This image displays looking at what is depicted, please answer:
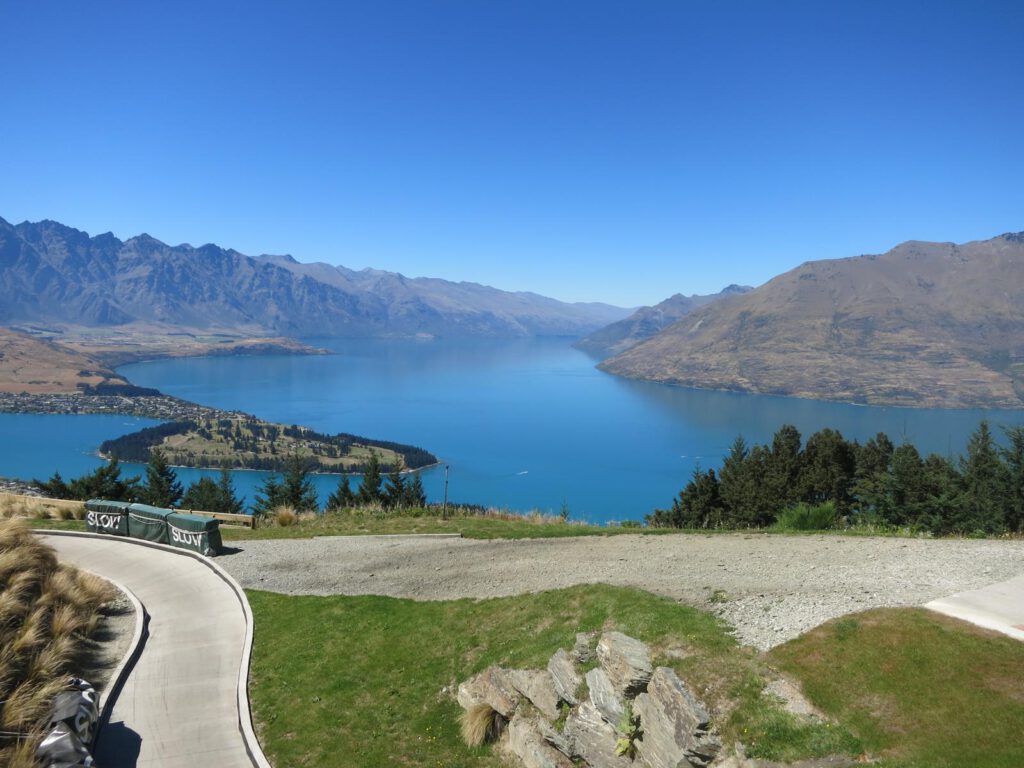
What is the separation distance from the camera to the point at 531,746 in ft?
35.6

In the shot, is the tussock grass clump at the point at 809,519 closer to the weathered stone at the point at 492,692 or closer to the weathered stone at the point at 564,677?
the weathered stone at the point at 564,677

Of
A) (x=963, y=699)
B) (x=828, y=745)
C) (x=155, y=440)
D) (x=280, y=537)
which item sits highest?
(x=963, y=699)

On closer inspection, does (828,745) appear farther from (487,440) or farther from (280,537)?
(487,440)

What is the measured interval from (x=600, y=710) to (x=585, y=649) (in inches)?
59.5

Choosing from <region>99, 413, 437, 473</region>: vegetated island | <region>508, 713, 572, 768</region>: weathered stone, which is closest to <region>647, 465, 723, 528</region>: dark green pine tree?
<region>508, 713, 572, 768</region>: weathered stone

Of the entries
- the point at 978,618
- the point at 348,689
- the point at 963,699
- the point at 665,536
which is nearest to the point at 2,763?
the point at 348,689

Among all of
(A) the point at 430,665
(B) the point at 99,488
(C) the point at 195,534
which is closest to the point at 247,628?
(A) the point at 430,665

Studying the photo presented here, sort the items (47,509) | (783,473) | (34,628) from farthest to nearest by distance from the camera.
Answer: (783,473), (47,509), (34,628)

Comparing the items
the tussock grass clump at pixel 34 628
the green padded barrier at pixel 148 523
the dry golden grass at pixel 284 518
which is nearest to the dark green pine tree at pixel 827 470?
the dry golden grass at pixel 284 518

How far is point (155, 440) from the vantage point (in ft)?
502

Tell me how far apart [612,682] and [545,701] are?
64.2 inches

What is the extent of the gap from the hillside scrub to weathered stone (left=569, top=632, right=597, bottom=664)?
14140 mm

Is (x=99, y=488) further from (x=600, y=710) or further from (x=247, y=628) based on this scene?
(x=600, y=710)

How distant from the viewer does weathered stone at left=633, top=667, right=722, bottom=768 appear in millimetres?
8586
